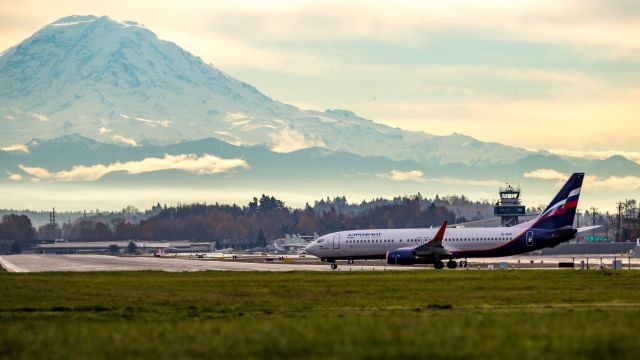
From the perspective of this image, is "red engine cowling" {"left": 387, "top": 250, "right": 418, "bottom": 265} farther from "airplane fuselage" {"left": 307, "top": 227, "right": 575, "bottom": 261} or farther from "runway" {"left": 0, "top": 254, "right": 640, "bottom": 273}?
"airplane fuselage" {"left": 307, "top": 227, "right": 575, "bottom": 261}

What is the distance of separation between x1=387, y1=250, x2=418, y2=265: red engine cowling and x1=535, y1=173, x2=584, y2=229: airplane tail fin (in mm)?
11729

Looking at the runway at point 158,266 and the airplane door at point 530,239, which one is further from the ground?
the airplane door at point 530,239

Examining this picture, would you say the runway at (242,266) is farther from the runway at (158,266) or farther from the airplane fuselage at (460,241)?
the airplane fuselage at (460,241)

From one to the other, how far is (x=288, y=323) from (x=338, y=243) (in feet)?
247

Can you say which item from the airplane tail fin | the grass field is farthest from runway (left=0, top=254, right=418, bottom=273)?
the grass field

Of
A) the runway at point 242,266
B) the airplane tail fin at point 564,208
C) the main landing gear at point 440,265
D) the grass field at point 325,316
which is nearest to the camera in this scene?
the grass field at point 325,316

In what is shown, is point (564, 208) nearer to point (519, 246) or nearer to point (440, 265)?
point (519, 246)

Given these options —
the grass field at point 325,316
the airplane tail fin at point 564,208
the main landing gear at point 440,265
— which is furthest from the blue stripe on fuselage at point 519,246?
the grass field at point 325,316

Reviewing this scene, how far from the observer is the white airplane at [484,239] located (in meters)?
105

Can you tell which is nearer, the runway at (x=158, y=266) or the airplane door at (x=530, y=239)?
the airplane door at (x=530, y=239)

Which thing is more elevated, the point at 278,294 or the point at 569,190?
the point at 569,190

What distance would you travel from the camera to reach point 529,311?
4684 centimetres

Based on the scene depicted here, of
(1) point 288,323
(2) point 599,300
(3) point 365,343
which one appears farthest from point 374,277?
(3) point 365,343

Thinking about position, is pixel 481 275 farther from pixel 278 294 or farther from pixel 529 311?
pixel 529 311
